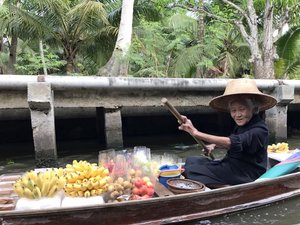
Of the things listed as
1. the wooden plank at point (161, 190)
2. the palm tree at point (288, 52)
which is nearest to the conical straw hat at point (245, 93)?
the wooden plank at point (161, 190)

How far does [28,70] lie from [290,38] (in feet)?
29.7

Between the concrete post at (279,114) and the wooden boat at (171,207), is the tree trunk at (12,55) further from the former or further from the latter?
the wooden boat at (171,207)

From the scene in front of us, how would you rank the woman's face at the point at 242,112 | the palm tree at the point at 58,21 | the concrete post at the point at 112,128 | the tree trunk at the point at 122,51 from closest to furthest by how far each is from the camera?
the woman's face at the point at 242,112 → the concrete post at the point at 112,128 → the tree trunk at the point at 122,51 → the palm tree at the point at 58,21

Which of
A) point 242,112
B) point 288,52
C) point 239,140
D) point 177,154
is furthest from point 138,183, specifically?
point 288,52

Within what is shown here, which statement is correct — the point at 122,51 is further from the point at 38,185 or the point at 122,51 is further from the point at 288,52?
the point at 38,185

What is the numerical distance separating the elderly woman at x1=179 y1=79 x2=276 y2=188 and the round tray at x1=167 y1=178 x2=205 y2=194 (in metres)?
0.25

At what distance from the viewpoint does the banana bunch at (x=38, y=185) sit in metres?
3.59

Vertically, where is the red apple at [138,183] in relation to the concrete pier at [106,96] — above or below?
below

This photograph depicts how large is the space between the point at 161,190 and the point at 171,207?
11.8 inches

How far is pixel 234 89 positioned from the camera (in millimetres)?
4195

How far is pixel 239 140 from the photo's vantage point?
4.05 m

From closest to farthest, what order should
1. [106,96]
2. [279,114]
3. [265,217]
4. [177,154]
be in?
[265,217], [106,96], [177,154], [279,114]

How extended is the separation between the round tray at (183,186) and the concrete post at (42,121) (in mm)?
3060

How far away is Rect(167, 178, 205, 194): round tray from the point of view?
4.10m
